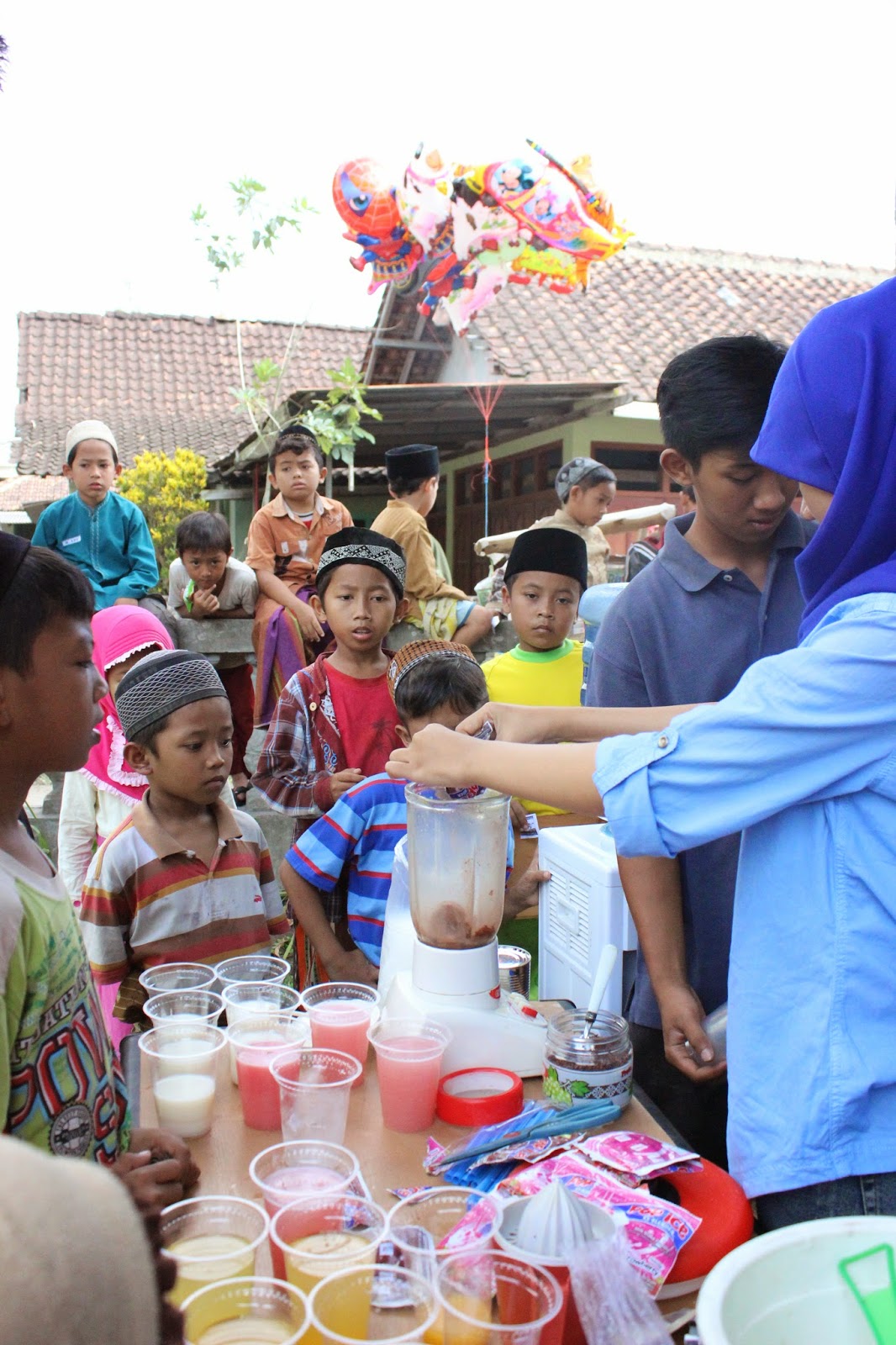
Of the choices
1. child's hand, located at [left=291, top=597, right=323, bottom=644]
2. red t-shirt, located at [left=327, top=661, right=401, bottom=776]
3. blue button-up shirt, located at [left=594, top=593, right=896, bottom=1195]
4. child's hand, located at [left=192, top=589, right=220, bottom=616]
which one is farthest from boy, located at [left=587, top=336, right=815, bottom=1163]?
child's hand, located at [left=192, top=589, right=220, bottom=616]

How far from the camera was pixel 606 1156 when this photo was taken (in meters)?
1.38

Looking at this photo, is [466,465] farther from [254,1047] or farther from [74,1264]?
[74,1264]

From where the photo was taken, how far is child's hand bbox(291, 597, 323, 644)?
17.3 ft

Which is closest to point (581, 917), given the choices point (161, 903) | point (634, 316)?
point (161, 903)

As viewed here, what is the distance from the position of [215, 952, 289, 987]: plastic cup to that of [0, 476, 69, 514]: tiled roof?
676 inches

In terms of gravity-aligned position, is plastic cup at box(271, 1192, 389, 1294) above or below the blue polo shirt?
below

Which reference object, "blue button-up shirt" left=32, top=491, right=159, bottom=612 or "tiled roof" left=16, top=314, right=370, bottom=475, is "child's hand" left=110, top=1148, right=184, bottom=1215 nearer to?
"blue button-up shirt" left=32, top=491, right=159, bottom=612

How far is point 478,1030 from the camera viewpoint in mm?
1713

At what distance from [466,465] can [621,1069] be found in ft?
42.1

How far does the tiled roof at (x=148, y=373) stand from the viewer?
56.0ft

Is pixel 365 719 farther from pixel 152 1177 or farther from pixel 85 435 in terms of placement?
pixel 85 435

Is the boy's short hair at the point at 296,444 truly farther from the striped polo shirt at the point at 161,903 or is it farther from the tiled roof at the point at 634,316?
the tiled roof at the point at 634,316

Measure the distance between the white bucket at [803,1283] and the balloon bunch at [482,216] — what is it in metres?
9.06

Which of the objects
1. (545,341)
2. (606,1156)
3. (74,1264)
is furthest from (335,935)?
(545,341)
